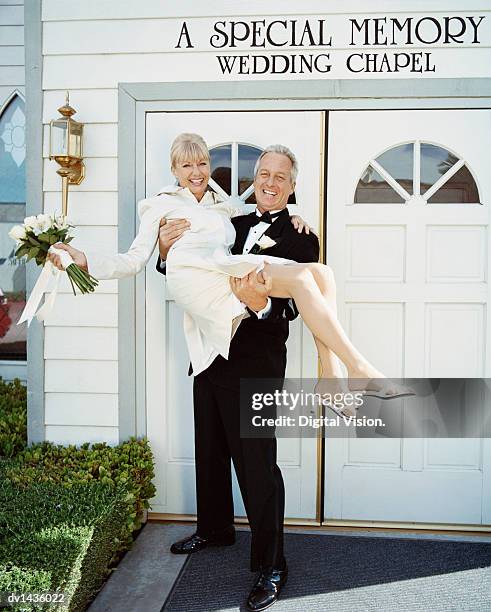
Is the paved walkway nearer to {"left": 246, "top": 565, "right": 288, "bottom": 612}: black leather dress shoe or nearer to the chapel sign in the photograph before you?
{"left": 246, "top": 565, "right": 288, "bottom": 612}: black leather dress shoe

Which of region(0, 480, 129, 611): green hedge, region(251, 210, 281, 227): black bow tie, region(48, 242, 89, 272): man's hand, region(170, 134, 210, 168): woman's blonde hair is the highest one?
region(170, 134, 210, 168): woman's blonde hair

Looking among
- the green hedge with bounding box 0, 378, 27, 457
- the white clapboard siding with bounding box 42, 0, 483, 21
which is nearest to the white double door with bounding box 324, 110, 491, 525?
the white clapboard siding with bounding box 42, 0, 483, 21

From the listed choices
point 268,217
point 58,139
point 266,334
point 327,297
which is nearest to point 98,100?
point 58,139

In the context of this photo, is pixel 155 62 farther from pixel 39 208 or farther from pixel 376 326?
pixel 376 326

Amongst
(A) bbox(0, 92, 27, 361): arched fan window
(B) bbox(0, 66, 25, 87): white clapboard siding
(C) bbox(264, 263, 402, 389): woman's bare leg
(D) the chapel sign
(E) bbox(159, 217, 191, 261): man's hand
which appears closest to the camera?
(C) bbox(264, 263, 402, 389): woman's bare leg

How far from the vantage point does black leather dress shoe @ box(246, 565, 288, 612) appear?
290cm

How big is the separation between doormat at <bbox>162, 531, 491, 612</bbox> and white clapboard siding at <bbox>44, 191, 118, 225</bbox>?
186cm

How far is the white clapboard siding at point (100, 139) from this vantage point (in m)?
3.70

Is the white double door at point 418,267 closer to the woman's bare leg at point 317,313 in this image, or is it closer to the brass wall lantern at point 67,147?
the woman's bare leg at point 317,313

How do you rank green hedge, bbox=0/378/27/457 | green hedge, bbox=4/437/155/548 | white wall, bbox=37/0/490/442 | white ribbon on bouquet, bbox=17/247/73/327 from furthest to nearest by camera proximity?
green hedge, bbox=0/378/27/457 → white wall, bbox=37/0/490/442 → green hedge, bbox=4/437/155/548 → white ribbon on bouquet, bbox=17/247/73/327

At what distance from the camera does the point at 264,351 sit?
313 centimetres

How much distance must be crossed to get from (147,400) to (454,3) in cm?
271

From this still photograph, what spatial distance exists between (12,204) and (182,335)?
2245 millimetres

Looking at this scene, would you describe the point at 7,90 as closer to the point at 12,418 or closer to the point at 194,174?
the point at 12,418
